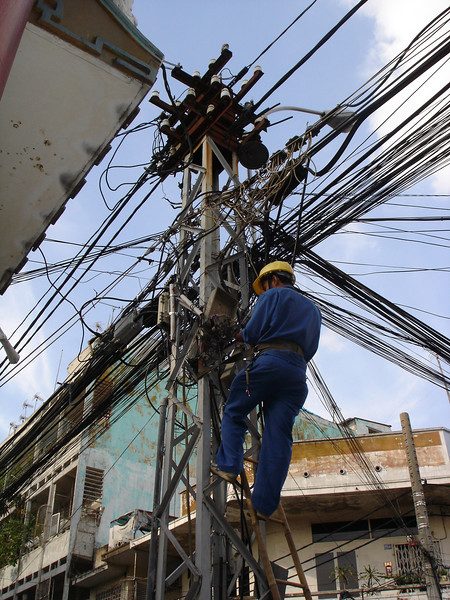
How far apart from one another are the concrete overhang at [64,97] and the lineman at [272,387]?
163cm

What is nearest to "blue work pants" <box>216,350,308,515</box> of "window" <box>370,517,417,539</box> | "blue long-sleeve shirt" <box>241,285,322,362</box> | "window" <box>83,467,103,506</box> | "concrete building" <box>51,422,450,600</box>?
"blue long-sleeve shirt" <box>241,285,322,362</box>

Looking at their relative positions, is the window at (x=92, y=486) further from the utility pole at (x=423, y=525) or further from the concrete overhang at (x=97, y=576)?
the utility pole at (x=423, y=525)

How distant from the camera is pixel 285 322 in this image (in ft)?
13.7

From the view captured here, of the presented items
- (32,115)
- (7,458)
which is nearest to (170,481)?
(32,115)

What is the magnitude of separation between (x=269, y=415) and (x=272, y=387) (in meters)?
0.20

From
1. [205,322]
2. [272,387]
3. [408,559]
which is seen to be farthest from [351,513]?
[272,387]

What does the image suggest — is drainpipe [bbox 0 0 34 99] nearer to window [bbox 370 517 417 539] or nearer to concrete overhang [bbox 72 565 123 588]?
window [bbox 370 517 417 539]

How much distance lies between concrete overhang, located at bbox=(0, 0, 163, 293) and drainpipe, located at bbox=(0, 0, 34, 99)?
1.26 meters

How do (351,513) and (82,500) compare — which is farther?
(82,500)

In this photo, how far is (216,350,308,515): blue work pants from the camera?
3.90 metres

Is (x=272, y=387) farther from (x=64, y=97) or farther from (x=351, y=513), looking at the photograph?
(x=351, y=513)

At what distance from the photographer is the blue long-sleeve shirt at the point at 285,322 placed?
416 centimetres

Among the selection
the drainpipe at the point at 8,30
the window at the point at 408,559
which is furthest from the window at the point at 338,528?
the drainpipe at the point at 8,30

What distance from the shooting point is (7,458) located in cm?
913
